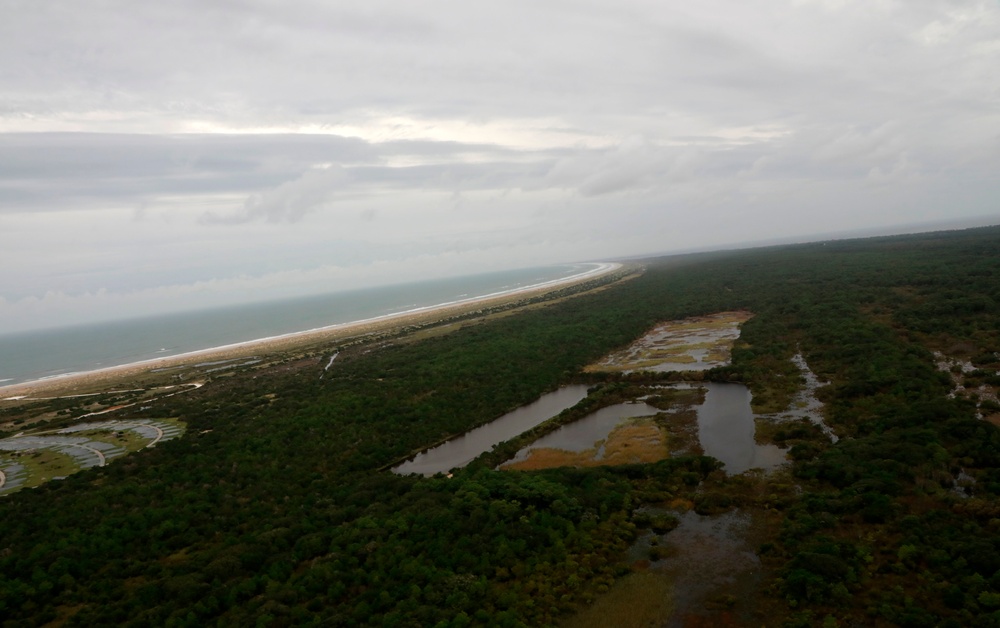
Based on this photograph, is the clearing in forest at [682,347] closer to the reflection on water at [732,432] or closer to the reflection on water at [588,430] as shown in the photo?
the reflection on water at [732,432]

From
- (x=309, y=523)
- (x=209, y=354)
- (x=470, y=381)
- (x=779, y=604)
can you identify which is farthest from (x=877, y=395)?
(x=209, y=354)

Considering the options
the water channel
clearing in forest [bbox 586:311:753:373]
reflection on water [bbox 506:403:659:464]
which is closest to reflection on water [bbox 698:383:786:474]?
the water channel

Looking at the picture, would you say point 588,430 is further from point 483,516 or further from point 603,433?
point 483,516

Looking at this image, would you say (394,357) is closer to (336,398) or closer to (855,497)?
(336,398)

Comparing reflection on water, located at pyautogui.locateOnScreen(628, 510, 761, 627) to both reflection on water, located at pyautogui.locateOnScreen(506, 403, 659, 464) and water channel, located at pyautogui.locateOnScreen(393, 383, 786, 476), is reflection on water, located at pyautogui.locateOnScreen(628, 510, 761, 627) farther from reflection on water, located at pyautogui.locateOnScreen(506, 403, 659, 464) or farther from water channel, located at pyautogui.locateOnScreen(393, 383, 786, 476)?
reflection on water, located at pyautogui.locateOnScreen(506, 403, 659, 464)

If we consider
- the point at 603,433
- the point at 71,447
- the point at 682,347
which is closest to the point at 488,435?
the point at 603,433
